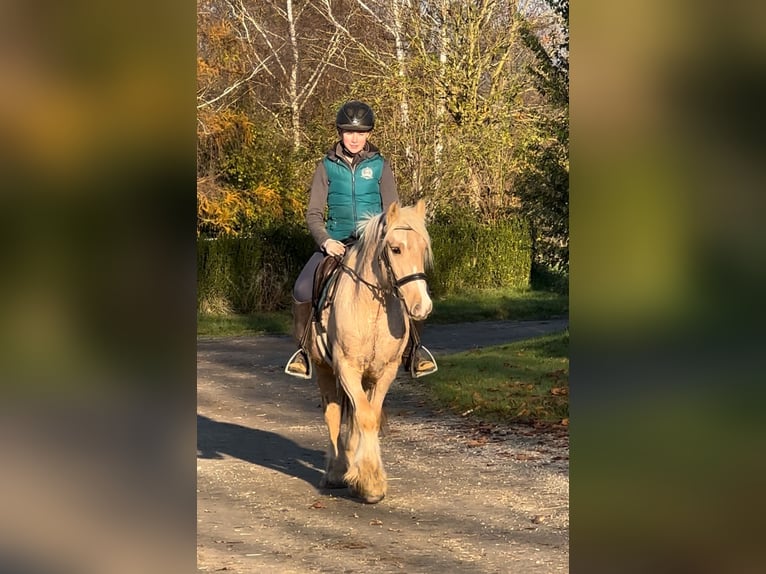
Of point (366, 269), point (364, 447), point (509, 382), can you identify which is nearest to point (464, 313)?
point (509, 382)

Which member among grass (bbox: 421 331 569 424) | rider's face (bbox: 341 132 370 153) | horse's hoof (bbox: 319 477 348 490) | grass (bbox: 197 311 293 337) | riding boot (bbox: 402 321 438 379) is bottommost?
horse's hoof (bbox: 319 477 348 490)

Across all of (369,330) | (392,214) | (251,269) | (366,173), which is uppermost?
(366,173)

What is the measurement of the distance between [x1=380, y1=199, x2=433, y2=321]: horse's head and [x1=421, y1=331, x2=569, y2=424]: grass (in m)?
3.94

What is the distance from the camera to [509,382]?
1277cm

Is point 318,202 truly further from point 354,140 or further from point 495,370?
point 495,370

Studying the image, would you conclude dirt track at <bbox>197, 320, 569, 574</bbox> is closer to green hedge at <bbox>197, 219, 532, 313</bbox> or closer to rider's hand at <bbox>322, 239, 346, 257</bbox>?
rider's hand at <bbox>322, 239, 346, 257</bbox>

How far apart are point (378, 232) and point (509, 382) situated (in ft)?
19.8

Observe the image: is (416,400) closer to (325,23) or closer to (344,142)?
(344,142)

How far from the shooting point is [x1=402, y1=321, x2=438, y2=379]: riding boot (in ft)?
25.1

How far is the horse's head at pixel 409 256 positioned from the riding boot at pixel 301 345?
3.86ft

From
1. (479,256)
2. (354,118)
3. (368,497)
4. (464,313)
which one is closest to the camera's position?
(368,497)
